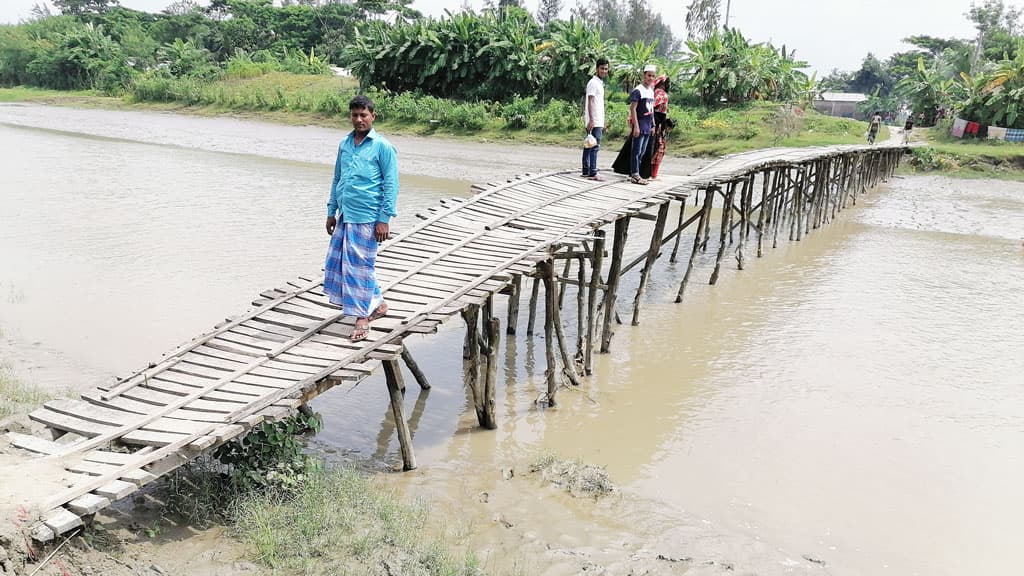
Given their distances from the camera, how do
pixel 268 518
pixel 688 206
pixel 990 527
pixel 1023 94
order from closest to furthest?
pixel 268 518
pixel 990 527
pixel 688 206
pixel 1023 94

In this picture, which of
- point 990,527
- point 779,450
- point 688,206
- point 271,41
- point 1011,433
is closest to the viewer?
point 990,527

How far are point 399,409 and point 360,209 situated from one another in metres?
1.43

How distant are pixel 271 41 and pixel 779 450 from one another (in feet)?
156

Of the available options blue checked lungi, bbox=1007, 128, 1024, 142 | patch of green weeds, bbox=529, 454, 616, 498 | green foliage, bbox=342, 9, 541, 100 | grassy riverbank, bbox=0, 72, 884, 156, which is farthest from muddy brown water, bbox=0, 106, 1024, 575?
green foliage, bbox=342, 9, 541, 100

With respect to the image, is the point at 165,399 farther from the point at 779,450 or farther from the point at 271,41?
the point at 271,41

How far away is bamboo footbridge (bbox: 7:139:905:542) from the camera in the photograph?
162 inches

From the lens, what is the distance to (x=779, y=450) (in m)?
6.67

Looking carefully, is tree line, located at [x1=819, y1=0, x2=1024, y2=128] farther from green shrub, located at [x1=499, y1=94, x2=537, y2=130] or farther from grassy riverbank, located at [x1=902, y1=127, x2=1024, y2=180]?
green shrub, located at [x1=499, y1=94, x2=537, y2=130]

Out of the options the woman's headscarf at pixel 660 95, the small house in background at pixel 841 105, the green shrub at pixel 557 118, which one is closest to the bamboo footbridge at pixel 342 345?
the woman's headscarf at pixel 660 95

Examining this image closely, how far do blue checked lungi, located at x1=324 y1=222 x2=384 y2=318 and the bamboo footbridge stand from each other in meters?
0.22

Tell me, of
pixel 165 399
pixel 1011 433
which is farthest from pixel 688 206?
pixel 165 399

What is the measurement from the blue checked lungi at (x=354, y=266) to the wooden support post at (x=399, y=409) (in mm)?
411

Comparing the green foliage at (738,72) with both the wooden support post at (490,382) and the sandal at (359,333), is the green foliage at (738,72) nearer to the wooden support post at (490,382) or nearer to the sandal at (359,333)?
the wooden support post at (490,382)

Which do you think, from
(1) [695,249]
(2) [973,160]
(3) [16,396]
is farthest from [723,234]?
(2) [973,160]
